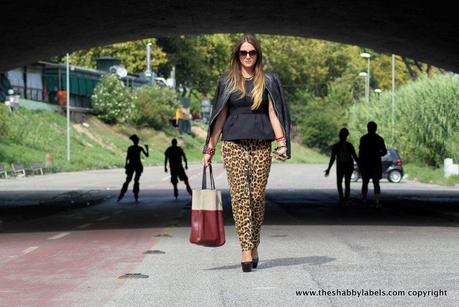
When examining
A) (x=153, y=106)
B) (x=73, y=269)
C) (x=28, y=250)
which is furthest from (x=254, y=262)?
(x=153, y=106)

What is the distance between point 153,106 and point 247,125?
88215mm

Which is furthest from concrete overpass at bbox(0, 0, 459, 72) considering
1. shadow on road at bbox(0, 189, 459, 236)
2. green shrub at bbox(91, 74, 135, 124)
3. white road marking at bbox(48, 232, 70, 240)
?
green shrub at bbox(91, 74, 135, 124)

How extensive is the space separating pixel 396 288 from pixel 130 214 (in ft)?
46.0

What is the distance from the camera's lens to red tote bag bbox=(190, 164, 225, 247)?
10.4 metres

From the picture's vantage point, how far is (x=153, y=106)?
9850 centimetres

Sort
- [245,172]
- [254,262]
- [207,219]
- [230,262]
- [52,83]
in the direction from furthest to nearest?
1. [52,83]
2. [230,262]
3. [254,262]
4. [245,172]
5. [207,219]

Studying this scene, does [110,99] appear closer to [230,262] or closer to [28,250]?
[28,250]

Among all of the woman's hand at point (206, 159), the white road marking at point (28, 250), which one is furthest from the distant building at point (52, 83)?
the woman's hand at point (206, 159)

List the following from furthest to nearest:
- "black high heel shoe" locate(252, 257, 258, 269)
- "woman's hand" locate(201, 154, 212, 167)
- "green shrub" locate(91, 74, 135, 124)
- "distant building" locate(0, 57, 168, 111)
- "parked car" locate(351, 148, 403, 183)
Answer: "green shrub" locate(91, 74, 135, 124), "distant building" locate(0, 57, 168, 111), "parked car" locate(351, 148, 403, 183), "black high heel shoe" locate(252, 257, 258, 269), "woman's hand" locate(201, 154, 212, 167)

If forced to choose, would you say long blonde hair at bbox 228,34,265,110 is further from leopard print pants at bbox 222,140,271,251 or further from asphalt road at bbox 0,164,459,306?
asphalt road at bbox 0,164,459,306

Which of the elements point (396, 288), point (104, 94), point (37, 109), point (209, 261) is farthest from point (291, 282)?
point (104, 94)

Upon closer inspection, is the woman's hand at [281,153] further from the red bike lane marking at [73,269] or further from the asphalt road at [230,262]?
the red bike lane marking at [73,269]

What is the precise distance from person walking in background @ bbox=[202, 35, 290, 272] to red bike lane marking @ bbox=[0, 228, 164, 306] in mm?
1358

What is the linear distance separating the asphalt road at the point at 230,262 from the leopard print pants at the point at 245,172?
18.5 inches
